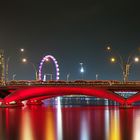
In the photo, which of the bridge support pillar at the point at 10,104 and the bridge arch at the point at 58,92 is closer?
the bridge arch at the point at 58,92

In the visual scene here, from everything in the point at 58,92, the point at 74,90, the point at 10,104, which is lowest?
the point at 10,104

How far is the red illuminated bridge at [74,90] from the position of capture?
92.4 m

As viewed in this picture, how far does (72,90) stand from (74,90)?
368 mm

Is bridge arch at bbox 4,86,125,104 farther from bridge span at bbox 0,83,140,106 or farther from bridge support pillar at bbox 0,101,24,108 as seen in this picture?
bridge support pillar at bbox 0,101,24,108

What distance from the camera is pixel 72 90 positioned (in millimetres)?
95312

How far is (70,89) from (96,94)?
4.58 m

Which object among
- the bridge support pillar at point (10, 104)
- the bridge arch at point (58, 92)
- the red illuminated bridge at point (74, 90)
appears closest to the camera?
the red illuminated bridge at point (74, 90)

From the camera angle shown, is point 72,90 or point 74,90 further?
point 72,90

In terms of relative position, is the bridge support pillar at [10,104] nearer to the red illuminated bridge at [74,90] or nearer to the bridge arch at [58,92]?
the red illuminated bridge at [74,90]

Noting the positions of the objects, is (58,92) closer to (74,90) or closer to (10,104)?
(74,90)

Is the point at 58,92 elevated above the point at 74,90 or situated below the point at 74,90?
below

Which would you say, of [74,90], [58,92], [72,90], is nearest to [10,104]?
[58,92]

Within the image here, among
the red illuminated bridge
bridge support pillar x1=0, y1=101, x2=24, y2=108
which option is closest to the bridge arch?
the red illuminated bridge

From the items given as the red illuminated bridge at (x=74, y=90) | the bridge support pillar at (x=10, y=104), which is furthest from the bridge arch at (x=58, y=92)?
the bridge support pillar at (x=10, y=104)
